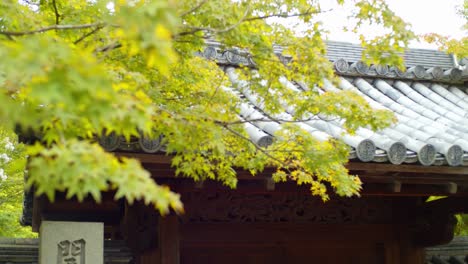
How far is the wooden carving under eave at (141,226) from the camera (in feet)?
21.2

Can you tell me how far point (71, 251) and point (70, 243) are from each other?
0.06 m

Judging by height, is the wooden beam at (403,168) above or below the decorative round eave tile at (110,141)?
below

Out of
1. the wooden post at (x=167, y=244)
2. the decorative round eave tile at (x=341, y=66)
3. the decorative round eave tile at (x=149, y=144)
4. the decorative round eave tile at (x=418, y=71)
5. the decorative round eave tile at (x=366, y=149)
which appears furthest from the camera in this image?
the decorative round eave tile at (x=418, y=71)

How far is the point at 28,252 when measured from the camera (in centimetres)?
746

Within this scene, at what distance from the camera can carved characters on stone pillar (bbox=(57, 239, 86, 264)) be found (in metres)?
5.36

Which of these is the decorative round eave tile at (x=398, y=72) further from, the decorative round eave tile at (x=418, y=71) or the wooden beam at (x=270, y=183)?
the wooden beam at (x=270, y=183)

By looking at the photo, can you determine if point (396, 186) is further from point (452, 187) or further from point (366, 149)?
point (366, 149)

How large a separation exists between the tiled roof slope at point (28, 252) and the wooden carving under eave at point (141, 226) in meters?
0.56

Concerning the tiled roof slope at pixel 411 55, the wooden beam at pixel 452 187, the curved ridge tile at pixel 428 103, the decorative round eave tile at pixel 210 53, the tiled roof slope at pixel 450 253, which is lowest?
the tiled roof slope at pixel 450 253

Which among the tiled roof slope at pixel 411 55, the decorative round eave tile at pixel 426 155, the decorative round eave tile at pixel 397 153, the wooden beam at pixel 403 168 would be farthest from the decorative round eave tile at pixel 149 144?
the tiled roof slope at pixel 411 55

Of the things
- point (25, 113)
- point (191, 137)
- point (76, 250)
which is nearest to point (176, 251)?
point (76, 250)

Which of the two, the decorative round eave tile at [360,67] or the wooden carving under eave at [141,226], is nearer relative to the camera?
the wooden carving under eave at [141,226]

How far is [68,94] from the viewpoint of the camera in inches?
93.6

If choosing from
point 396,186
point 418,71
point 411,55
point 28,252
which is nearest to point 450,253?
point 418,71
